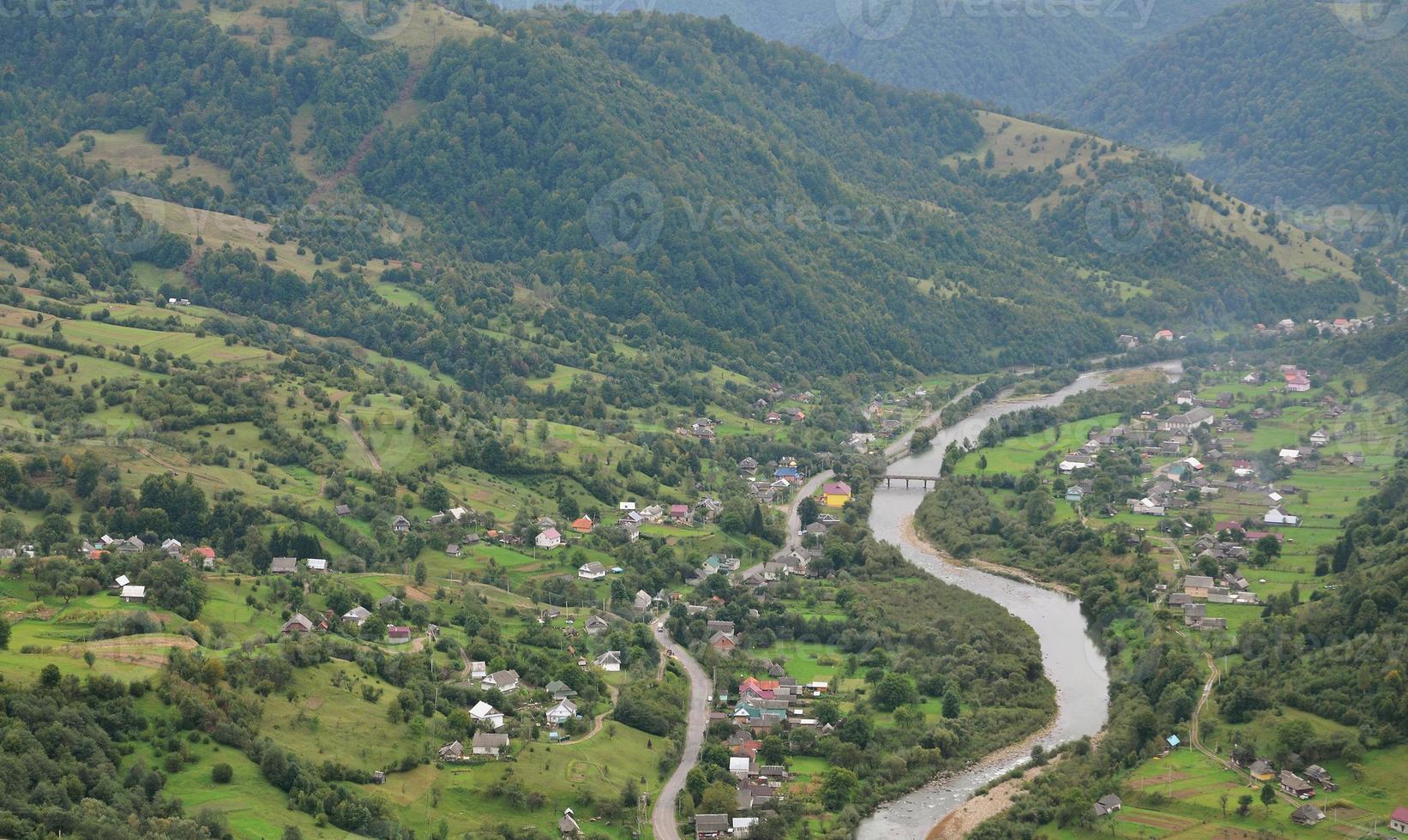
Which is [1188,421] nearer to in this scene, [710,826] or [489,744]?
[710,826]

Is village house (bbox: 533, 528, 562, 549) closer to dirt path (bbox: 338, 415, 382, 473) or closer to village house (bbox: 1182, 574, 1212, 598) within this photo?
dirt path (bbox: 338, 415, 382, 473)

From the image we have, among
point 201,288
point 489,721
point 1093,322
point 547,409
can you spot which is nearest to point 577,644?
point 489,721

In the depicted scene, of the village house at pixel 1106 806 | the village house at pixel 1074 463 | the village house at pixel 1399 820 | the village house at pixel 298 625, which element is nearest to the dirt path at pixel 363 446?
the village house at pixel 298 625

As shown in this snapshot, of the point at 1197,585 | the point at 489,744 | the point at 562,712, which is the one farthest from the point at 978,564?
the point at 489,744

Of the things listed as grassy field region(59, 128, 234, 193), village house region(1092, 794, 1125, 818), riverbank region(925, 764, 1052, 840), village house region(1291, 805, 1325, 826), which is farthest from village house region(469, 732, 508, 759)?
grassy field region(59, 128, 234, 193)

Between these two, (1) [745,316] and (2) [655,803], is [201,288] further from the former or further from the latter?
(2) [655,803]

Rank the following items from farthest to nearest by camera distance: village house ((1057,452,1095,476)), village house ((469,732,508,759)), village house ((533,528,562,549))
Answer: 1. village house ((1057,452,1095,476))
2. village house ((533,528,562,549))
3. village house ((469,732,508,759))

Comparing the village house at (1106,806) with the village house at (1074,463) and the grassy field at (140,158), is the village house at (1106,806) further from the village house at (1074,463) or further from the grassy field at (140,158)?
the grassy field at (140,158)
